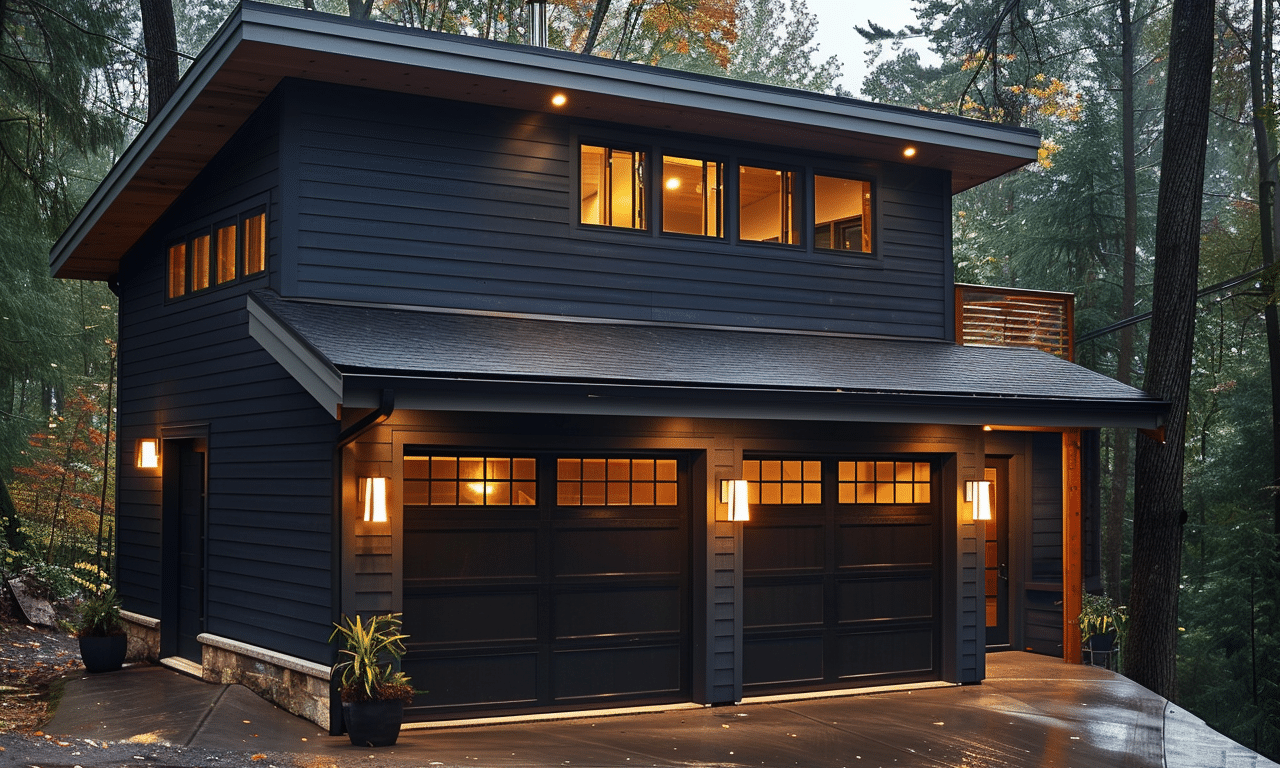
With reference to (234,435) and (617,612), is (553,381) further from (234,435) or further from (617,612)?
(234,435)

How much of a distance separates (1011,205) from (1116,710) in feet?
74.1

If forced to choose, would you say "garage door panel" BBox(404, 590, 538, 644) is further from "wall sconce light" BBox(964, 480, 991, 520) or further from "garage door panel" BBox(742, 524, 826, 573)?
"wall sconce light" BBox(964, 480, 991, 520)

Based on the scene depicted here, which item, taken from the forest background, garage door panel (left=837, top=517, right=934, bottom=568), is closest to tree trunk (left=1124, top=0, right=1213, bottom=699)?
the forest background

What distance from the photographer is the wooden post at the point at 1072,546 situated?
1147 cm

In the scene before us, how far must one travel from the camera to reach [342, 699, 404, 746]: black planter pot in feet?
24.4

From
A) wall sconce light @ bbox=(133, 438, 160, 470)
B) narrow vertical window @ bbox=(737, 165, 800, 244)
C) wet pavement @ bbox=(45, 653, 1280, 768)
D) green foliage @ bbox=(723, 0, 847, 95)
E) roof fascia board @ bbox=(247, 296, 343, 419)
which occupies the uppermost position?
green foliage @ bbox=(723, 0, 847, 95)

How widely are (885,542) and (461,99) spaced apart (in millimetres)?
5440

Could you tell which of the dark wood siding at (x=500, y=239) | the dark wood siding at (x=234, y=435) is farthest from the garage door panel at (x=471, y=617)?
the dark wood siding at (x=500, y=239)

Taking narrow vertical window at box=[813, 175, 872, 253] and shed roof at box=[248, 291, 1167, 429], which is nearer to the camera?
shed roof at box=[248, 291, 1167, 429]

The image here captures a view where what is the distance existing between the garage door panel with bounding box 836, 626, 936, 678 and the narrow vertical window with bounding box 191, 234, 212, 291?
263 inches

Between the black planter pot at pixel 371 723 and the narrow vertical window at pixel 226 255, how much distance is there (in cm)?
417

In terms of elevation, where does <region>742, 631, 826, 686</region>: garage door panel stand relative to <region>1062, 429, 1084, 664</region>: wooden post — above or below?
below

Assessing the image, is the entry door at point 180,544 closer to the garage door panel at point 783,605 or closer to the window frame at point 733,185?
the window frame at point 733,185

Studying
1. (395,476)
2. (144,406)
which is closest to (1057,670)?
(395,476)
